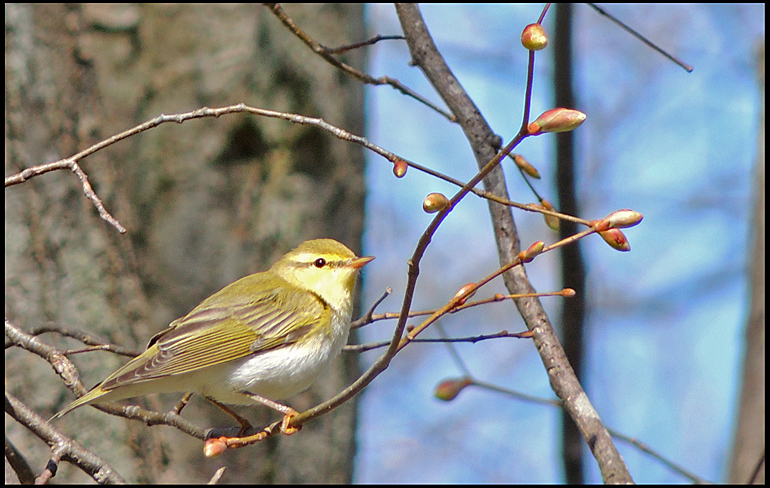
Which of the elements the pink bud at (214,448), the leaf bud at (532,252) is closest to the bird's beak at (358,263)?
the pink bud at (214,448)

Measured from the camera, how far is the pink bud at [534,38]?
128 cm

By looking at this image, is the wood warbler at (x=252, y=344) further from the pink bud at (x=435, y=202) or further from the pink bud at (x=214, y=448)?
the pink bud at (x=435, y=202)

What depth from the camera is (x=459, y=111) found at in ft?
7.57

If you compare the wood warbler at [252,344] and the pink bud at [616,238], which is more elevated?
the pink bud at [616,238]

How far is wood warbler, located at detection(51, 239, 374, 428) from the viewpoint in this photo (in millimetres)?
2484

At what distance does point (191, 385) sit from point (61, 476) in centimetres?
111

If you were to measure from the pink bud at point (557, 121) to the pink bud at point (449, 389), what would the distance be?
134 centimetres

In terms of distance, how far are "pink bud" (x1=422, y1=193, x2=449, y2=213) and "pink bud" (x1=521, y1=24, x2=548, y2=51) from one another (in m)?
0.33

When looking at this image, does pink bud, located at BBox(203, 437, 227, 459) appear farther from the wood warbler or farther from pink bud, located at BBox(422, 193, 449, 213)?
pink bud, located at BBox(422, 193, 449, 213)

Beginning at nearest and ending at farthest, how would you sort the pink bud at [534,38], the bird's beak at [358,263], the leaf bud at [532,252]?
the pink bud at [534,38], the leaf bud at [532,252], the bird's beak at [358,263]

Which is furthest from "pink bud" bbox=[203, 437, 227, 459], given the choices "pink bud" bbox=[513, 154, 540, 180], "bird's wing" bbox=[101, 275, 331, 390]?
"pink bud" bbox=[513, 154, 540, 180]

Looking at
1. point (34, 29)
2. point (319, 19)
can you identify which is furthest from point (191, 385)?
point (319, 19)

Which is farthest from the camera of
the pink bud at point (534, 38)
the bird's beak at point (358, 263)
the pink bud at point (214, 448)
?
the bird's beak at point (358, 263)

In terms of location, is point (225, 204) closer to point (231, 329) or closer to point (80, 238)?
point (80, 238)
